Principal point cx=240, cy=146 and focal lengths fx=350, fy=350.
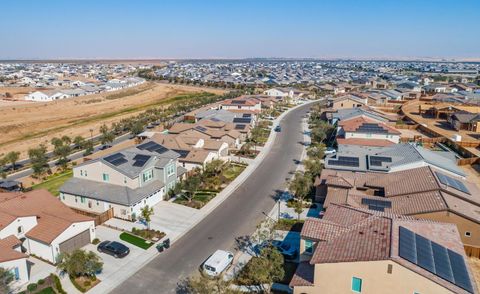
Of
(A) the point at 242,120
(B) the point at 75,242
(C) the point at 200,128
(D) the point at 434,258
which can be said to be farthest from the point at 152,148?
(D) the point at 434,258

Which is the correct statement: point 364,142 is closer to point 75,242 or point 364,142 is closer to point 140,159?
point 140,159

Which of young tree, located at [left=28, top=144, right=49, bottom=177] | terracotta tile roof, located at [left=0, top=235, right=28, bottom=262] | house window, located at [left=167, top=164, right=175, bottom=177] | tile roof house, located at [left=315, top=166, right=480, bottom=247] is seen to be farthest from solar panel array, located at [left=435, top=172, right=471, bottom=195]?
young tree, located at [left=28, top=144, right=49, bottom=177]

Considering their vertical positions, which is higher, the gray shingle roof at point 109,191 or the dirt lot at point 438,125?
the dirt lot at point 438,125

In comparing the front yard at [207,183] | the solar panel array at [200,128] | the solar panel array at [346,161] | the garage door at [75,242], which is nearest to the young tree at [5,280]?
the garage door at [75,242]

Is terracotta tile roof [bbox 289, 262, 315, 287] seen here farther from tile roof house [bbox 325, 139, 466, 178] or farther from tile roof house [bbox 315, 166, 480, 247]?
tile roof house [bbox 325, 139, 466, 178]

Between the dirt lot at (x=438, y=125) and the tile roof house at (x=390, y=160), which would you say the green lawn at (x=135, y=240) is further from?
the dirt lot at (x=438, y=125)
